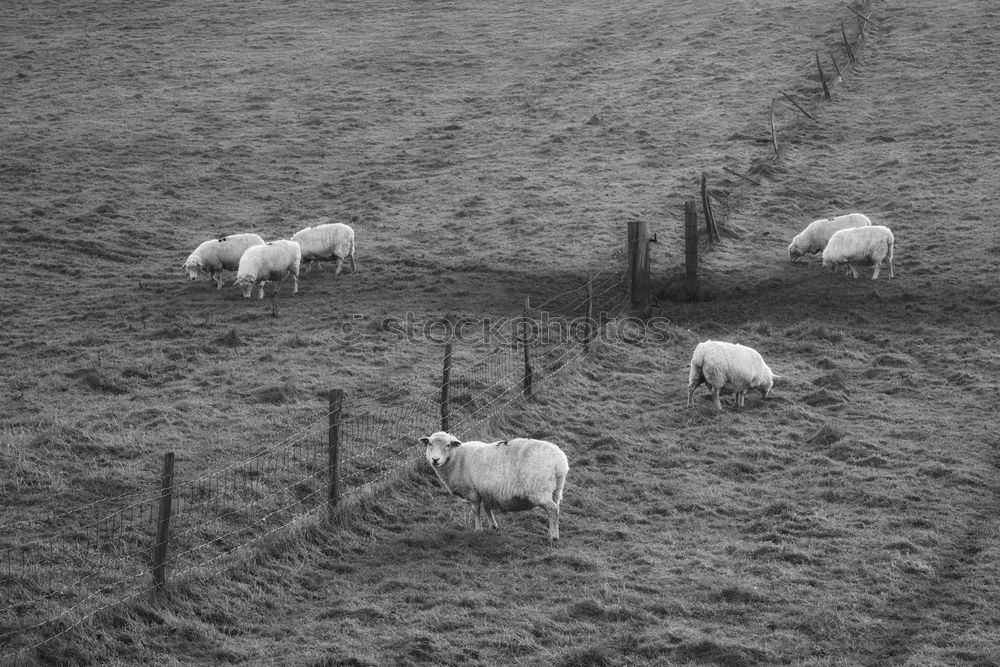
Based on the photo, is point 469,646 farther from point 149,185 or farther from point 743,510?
point 149,185

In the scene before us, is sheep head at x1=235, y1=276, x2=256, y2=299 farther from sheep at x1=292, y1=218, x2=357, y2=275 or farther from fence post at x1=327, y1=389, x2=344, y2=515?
fence post at x1=327, y1=389, x2=344, y2=515

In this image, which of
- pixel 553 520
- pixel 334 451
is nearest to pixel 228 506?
pixel 334 451

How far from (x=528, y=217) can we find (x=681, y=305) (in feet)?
24.0

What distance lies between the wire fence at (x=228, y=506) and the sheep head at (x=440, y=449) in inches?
34.4

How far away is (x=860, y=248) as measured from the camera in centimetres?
2386

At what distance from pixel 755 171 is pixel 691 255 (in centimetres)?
1009

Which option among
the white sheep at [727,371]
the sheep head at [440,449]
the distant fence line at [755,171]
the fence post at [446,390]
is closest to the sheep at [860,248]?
the distant fence line at [755,171]

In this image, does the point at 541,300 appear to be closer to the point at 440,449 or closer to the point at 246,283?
the point at 246,283

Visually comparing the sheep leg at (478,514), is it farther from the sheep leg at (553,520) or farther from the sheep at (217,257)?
the sheep at (217,257)

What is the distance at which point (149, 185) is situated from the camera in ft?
106

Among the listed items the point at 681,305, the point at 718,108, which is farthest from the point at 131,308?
the point at 718,108

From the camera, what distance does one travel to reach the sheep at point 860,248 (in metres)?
23.7

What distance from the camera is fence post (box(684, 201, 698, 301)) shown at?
922 inches

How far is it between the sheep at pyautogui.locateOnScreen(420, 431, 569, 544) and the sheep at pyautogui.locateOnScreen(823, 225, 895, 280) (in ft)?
46.1
